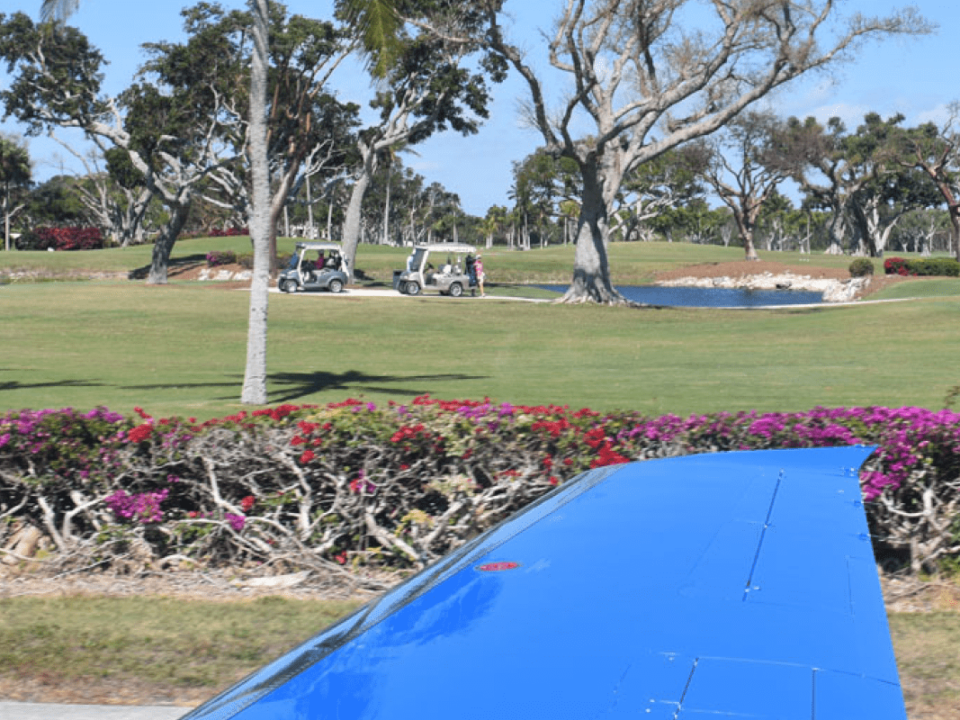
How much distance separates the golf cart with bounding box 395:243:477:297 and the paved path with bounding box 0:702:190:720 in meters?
35.0

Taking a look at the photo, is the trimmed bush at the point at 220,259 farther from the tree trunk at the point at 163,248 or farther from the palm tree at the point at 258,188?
the palm tree at the point at 258,188

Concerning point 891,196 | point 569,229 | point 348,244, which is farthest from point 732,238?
point 348,244

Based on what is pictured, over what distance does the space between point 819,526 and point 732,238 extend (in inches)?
6548

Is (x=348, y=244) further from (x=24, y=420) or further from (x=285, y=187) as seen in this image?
(x=24, y=420)

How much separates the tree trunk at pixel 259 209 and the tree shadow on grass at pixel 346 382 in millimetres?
887

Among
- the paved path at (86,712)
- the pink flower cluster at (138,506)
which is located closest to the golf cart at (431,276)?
the pink flower cluster at (138,506)

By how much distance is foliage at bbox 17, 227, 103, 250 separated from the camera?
286 feet

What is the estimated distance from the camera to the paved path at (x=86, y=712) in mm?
4336

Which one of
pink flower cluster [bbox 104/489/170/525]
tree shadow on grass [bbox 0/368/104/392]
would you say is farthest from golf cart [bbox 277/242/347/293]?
pink flower cluster [bbox 104/489/170/525]

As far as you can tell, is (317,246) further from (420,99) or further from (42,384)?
(42,384)

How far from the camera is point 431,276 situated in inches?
1563

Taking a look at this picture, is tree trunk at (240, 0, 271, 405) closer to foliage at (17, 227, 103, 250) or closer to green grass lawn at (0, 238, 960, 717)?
green grass lawn at (0, 238, 960, 717)

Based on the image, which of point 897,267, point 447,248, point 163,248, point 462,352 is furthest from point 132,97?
point 897,267

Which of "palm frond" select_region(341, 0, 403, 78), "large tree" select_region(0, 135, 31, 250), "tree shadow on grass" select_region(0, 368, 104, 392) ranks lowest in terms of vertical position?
"tree shadow on grass" select_region(0, 368, 104, 392)
